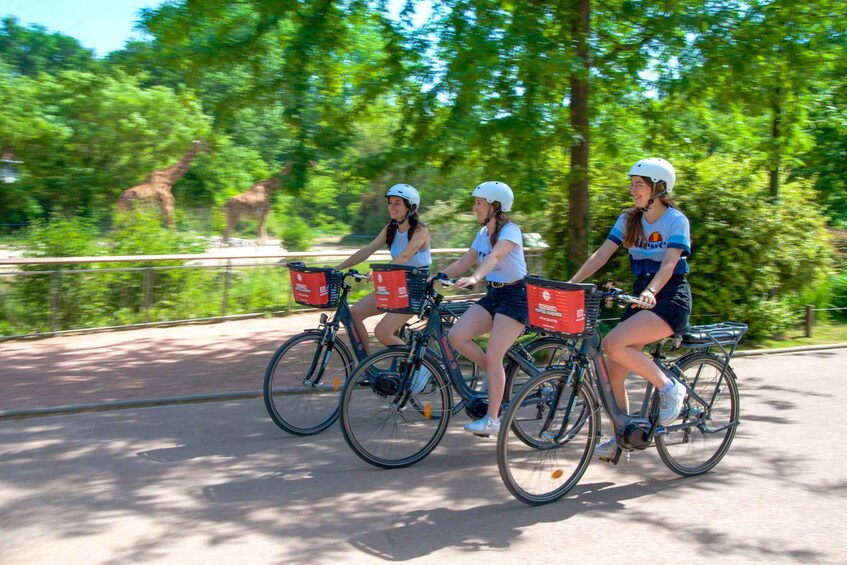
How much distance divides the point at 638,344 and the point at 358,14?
17.7 feet

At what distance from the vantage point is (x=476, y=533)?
4.51 metres

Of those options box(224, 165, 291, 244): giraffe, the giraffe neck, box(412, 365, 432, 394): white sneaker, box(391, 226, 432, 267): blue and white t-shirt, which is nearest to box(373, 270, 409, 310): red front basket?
box(412, 365, 432, 394): white sneaker

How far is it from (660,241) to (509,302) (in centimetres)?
114

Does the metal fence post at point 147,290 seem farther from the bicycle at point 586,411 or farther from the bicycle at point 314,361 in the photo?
the bicycle at point 586,411

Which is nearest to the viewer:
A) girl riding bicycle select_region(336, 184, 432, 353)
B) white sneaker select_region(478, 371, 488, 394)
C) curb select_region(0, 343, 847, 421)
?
white sneaker select_region(478, 371, 488, 394)

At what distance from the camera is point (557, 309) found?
4809mm

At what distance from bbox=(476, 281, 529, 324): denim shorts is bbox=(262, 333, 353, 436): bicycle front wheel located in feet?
4.41

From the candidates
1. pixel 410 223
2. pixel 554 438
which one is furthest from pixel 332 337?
pixel 554 438

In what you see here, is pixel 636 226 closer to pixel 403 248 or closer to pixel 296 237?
pixel 403 248

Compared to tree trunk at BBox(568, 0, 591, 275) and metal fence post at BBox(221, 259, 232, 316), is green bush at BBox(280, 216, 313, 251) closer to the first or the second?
metal fence post at BBox(221, 259, 232, 316)

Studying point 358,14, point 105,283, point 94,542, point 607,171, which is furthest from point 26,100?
point 94,542

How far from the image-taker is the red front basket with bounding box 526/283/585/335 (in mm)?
4754

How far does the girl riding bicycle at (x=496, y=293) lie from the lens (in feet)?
18.3

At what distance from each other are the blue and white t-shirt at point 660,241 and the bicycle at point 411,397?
2.55ft
